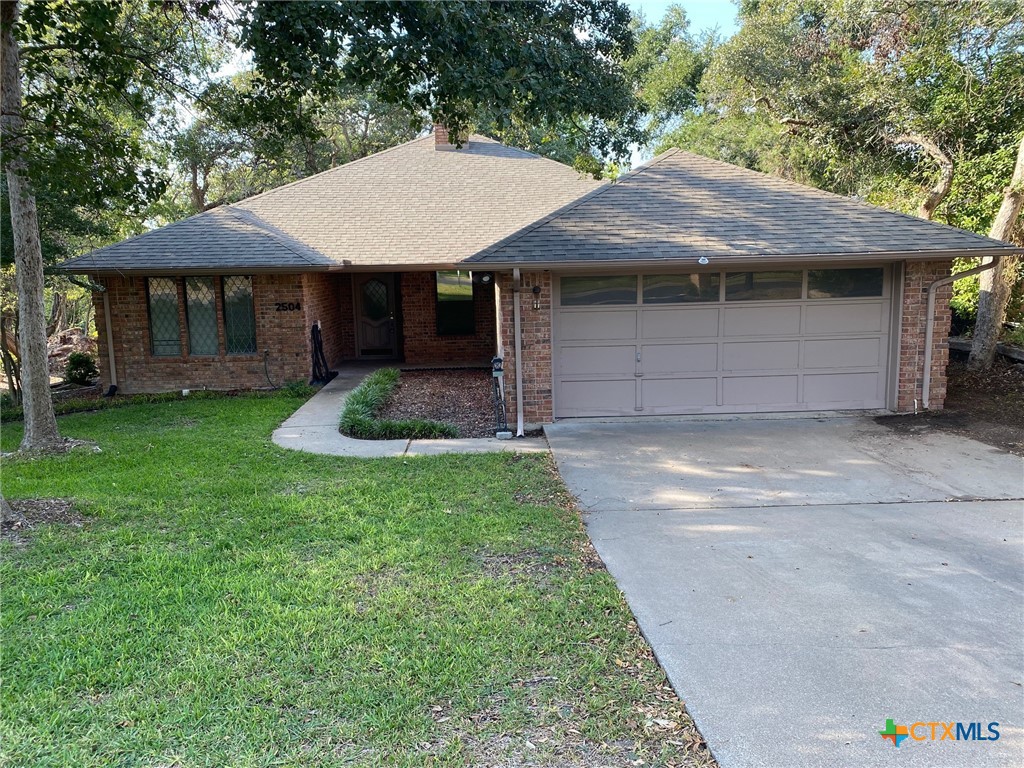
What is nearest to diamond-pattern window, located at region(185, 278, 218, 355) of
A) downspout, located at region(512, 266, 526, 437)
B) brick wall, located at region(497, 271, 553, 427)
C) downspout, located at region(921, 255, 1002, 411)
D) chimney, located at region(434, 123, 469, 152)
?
brick wall, located at region(497, 271, 553, 427)

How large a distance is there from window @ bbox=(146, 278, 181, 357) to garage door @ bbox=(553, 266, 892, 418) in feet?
25.5

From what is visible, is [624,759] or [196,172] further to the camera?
[196,172]

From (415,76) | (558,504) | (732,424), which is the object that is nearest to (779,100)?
(732,424)

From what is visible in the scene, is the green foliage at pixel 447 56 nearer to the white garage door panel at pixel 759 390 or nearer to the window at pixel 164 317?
the white garage door panel at pixel 759 390

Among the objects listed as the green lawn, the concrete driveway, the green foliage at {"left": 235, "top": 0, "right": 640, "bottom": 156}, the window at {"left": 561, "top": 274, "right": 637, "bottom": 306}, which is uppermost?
the green foliage at {"left": 235, "top": 0, "right": 640, "bottom": 156}

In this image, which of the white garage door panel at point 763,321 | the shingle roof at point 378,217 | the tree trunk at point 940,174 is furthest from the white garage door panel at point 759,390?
the tree trunk at point 940,174

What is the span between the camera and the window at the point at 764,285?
924 cm

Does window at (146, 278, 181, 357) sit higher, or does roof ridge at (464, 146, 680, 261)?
roof ridge at (464, 146, 680, 261)

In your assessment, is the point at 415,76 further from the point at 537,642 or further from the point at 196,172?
the point at 196,172

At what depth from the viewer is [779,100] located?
15.9 meters

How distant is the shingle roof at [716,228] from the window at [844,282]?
1.85 feet

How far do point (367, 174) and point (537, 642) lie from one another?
14.6 metres

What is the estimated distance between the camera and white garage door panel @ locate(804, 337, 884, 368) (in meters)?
9.41

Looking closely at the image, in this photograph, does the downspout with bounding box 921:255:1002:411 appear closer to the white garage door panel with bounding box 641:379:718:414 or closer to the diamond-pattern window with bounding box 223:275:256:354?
the white garage door panel with bounding box 641:379:718:414
